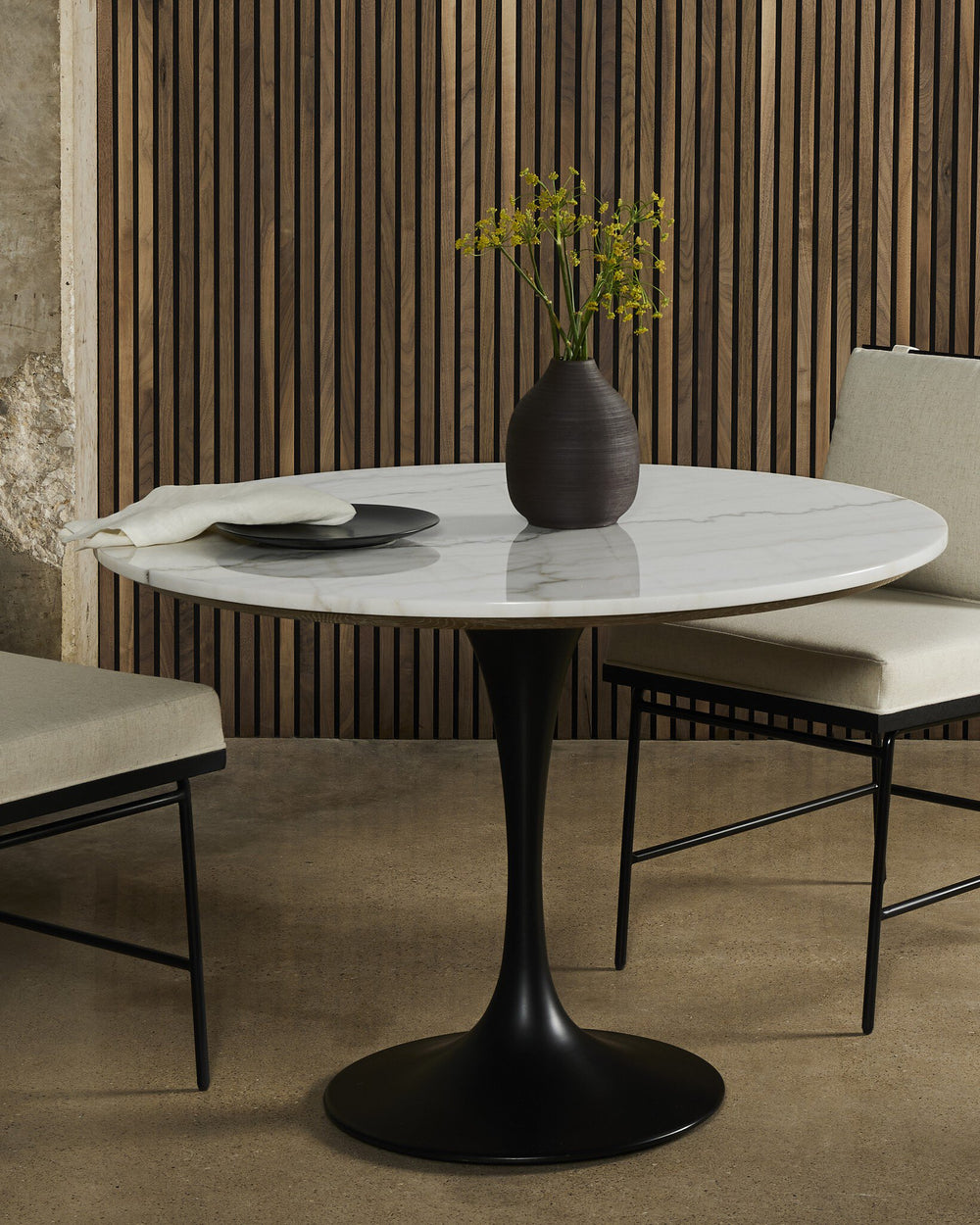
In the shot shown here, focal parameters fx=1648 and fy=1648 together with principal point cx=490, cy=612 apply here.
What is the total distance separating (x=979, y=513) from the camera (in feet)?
9.46

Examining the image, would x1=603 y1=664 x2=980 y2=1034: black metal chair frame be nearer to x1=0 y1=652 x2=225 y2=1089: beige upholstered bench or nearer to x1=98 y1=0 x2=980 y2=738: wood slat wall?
x1=0 y1=652 x2=225 y2=1089: beige upholstered bench

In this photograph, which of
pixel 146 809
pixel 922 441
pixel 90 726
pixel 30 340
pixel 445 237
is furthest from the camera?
pixel 445 237

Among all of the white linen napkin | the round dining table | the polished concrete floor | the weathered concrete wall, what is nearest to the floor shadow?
the polished concrete floor

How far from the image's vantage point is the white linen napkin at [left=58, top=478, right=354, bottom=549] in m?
2.14

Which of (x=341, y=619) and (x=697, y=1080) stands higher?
(x=341, y=619)

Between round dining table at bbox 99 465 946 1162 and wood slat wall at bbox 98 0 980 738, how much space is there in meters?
1.62

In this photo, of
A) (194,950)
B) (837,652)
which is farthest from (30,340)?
(837,652)

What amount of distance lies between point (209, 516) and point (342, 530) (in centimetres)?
17

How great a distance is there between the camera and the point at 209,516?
2150 mm

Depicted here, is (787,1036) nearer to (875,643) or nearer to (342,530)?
(875,643)

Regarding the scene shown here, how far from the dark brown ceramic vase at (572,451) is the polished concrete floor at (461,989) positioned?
89 cm

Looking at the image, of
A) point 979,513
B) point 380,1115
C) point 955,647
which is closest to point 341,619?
point 380,1115

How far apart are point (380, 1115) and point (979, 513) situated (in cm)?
145

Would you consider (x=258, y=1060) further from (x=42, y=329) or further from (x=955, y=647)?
(x=42, y=329)
